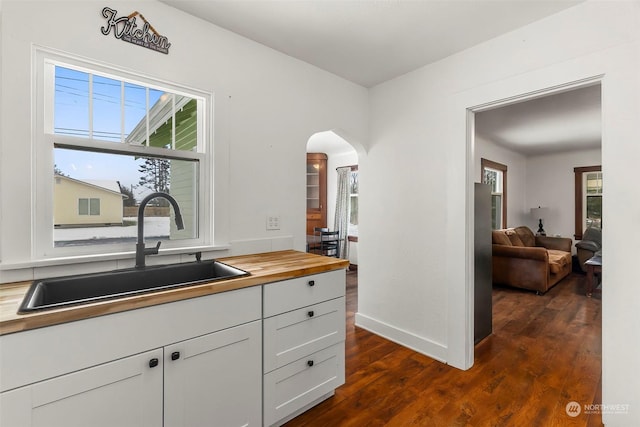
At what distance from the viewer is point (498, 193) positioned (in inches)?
232

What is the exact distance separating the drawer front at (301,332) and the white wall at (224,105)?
0.71 metres

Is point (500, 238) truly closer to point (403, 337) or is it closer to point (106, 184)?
point (403, 337)

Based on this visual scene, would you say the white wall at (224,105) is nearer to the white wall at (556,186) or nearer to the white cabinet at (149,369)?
the white cabinet at (149,369)

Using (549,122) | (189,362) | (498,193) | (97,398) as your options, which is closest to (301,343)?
(189,362)

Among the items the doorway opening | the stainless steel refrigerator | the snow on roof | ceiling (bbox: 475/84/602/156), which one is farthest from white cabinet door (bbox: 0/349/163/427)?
the doorway opening

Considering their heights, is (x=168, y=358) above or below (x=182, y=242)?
below

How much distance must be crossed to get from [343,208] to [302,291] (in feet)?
14.9

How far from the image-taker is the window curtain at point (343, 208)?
20.2 ft

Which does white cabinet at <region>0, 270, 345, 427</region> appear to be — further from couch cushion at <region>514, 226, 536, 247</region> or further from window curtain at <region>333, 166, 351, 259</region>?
couch cushion at <region>514, 226, 536, 247</region>

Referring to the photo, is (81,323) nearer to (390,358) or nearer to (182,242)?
(182,242)

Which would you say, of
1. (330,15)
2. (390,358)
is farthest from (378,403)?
(330,15)

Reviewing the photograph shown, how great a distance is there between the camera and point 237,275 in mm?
1564

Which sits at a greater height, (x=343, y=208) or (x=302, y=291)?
(x=343, y=208)

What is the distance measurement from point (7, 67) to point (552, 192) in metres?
8.46
